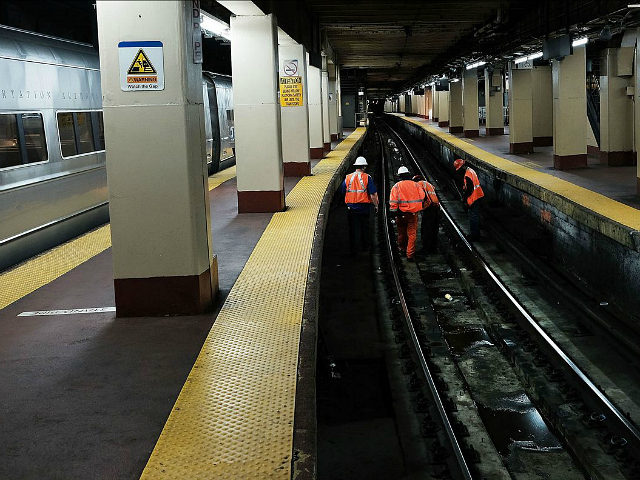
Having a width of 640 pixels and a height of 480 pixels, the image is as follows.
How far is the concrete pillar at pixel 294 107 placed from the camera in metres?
16.0

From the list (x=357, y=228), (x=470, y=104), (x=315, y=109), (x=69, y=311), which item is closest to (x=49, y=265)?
(x=69, y=311)

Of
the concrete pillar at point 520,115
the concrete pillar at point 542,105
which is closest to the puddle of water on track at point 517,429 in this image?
the concrete pillar at point 520,115

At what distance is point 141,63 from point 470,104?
32330 mm

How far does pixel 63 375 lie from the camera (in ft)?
17.5

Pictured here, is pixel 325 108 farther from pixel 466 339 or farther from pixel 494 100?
pixel 466 339

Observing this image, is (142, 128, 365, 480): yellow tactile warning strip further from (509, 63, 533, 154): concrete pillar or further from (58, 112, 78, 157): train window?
(509, 63, 533, 154): concrete pillar

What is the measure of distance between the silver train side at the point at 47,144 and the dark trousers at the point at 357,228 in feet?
14.8

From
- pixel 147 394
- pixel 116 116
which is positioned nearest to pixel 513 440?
pixel 147 394

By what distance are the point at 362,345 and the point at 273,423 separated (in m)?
5.56

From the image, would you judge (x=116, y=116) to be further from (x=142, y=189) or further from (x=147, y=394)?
(x=147, y=394)

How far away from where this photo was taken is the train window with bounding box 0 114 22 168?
884cm

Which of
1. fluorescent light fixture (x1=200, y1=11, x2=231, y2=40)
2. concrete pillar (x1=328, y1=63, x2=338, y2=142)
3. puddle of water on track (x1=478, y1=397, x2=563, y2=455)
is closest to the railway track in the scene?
puddle of water on track (x1=478, y1=397, x2=563, y2=455)

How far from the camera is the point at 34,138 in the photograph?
983 centimetres

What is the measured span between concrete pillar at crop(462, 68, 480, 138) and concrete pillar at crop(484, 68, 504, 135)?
2.46ft
